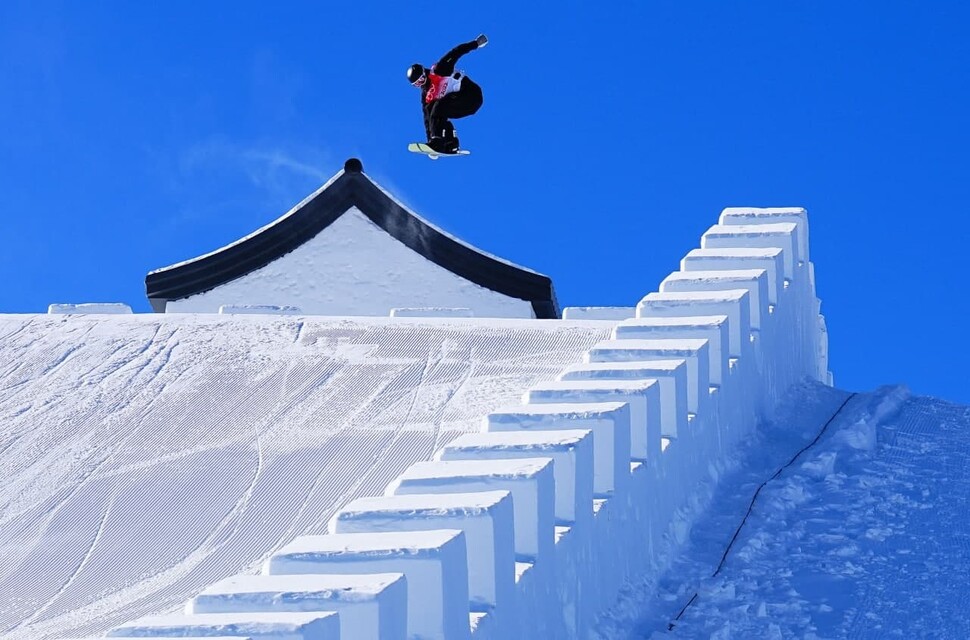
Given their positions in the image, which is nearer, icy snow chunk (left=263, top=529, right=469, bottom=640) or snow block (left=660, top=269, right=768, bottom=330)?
icy snow chunk (left=263, top=529, right=469, bottom=640)

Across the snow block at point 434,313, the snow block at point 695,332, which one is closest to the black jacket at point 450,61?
the snow block at point 434,313

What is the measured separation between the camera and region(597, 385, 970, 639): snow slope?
5.21 metres

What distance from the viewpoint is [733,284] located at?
730 centimetres

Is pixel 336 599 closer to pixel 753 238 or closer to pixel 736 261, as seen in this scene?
pixel 736 261

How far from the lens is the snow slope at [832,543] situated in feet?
17.1

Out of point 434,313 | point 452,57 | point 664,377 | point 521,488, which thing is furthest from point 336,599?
point 452,57

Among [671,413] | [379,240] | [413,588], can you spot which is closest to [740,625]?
[671,413]

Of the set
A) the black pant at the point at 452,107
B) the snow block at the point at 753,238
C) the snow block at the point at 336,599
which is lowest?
the snow block at the point at 336,599

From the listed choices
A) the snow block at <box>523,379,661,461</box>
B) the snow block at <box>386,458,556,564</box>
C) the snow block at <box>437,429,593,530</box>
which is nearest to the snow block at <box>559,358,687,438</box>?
the snow block at <box>523,379,661,461</box>

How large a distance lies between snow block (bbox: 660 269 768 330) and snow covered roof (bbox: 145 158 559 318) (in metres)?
7.02

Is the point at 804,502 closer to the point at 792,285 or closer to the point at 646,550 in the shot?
the point at 646,550

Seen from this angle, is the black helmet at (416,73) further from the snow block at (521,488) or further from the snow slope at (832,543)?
the snow block at (521,488)

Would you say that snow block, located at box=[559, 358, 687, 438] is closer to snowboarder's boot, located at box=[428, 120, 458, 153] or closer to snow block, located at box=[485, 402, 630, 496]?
snow block, located at box=[485, 402, 630, 496]

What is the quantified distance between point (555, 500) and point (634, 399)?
2.91ft
